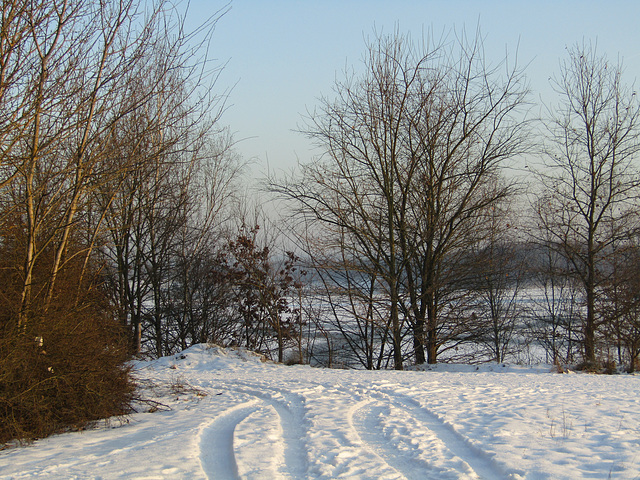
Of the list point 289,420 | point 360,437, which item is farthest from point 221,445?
→ point 360,437

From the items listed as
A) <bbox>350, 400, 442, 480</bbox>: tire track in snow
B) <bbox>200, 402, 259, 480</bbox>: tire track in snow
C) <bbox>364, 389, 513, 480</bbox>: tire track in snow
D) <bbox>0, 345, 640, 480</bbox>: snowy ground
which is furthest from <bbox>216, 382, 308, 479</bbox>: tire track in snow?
<bbox>364, 389, 513, 480</bbox>: tire track in snow

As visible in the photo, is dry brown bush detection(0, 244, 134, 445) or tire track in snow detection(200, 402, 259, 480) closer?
tire track in snow detection(200, 402, 259, 480)

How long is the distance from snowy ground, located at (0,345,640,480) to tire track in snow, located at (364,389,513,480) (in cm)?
1

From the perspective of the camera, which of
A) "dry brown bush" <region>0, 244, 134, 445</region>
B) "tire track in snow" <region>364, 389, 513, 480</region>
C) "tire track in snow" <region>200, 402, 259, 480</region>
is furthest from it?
"dry brown bush" <region>0, 244, 134, 445</region>

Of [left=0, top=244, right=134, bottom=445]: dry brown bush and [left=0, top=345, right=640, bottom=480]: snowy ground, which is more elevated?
[left=0, top=244, right=134, bottom=445]: dry brown bush

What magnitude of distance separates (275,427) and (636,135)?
52.5 feet

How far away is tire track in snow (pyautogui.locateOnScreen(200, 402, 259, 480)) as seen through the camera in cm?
371

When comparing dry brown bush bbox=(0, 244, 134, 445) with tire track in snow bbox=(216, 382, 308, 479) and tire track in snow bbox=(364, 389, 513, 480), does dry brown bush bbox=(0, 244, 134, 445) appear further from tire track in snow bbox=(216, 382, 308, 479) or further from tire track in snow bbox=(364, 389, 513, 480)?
tire track in snow bbox=(364, 389, 513, 480)

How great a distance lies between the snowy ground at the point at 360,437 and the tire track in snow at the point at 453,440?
0.6 inches

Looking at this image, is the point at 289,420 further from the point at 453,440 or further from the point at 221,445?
the point at 453,440

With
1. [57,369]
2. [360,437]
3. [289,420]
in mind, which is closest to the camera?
[360,437]

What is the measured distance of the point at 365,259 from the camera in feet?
51.7

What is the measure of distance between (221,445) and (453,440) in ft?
7.21

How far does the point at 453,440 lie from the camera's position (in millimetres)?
4371
